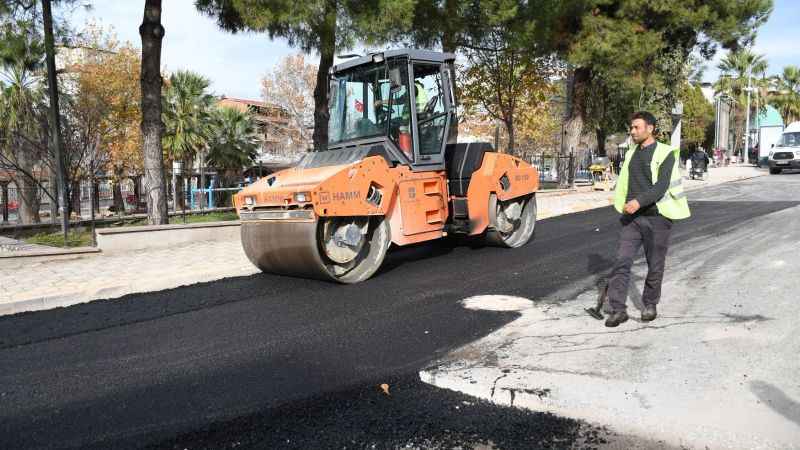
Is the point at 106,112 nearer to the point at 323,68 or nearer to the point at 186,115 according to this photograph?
the point at 186,115

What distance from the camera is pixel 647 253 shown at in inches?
194

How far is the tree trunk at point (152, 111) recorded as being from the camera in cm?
1124

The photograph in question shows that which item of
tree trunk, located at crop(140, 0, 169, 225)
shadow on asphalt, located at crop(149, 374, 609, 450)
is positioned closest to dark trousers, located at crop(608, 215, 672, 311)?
shadow on asphalt, located at crop(149, 374, 609, 450)

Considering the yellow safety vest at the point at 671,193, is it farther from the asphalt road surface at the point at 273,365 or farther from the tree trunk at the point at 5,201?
the tree trunk at the point at 5,201

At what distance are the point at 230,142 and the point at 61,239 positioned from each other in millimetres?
16052

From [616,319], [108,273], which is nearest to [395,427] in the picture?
[616,319]

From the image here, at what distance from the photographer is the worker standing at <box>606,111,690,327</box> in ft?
15.6

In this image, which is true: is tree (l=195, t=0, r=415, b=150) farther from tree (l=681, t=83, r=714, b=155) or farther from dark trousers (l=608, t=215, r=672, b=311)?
tree (l=681, t=83, r=714, b=155)

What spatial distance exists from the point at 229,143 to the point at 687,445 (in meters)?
27.3

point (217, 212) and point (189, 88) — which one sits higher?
point (189, 88)

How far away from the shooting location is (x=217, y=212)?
1644 cm

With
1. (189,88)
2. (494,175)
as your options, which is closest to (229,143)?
(189,88)

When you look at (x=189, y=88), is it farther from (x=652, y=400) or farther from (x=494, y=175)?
(x=652, y=400)

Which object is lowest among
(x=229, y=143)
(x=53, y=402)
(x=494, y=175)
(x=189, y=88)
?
(x=53, y=402)
